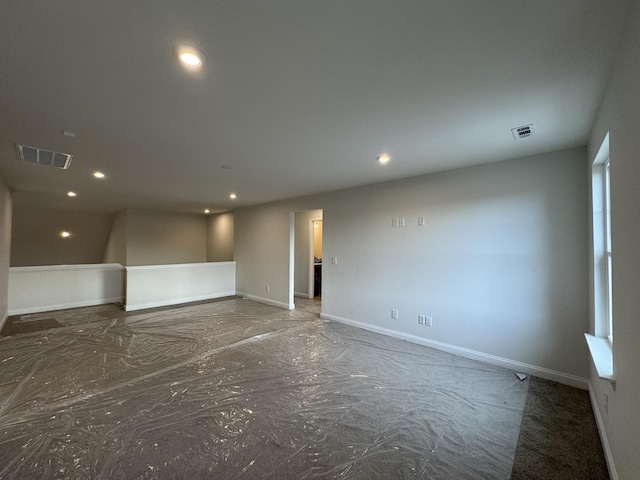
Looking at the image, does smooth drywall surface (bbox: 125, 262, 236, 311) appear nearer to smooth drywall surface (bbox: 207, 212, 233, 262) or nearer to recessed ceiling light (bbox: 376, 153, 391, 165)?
smooth drywall surface (bbox: 207, 212, 233, 262)

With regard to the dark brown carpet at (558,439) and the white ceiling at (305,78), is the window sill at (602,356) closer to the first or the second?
the dark brown carpet at (558,439)

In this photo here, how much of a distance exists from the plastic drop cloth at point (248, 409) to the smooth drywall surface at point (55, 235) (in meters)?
4.86

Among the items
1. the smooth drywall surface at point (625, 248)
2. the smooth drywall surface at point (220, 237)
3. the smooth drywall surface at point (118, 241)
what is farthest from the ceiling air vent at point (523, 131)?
the smooth drywall surface at point (118, 241)

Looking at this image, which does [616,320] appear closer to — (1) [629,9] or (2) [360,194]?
(1) [629,9]

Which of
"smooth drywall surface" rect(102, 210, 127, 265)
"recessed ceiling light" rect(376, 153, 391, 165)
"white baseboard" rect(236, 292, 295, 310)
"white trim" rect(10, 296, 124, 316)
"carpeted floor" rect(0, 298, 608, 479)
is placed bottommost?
"carpeted floor" rect(0, 298, 608, 479)

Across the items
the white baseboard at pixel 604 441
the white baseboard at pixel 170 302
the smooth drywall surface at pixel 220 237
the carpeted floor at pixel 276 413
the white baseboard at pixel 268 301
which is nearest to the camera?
the white baseboard at pixel 604 441

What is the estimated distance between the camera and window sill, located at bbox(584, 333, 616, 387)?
1699mm

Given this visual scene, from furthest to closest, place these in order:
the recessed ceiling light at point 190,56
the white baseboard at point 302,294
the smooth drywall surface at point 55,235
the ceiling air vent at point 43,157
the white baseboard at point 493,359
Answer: the white baseboard at point 302,294 → the smooth drywall surface at point 55,235 → the ceiling air vent at point 43,157 → the white baseboard at point 493,359 → the recessed ceiling light at point 190,56

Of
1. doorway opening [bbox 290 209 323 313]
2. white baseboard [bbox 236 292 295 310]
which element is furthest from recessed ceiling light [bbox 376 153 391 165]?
doorway opening [bbox 290 209 323 313]

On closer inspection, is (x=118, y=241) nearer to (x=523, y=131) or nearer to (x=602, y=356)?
(x=523, y=131)

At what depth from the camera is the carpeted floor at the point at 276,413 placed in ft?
5.64

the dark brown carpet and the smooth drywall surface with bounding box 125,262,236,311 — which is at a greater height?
the smooth drywall surface with bounding box 125,262,236,311

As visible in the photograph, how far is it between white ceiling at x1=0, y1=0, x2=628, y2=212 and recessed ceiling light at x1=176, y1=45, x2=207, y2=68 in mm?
41

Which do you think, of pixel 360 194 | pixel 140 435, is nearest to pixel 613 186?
pixel 360 194
